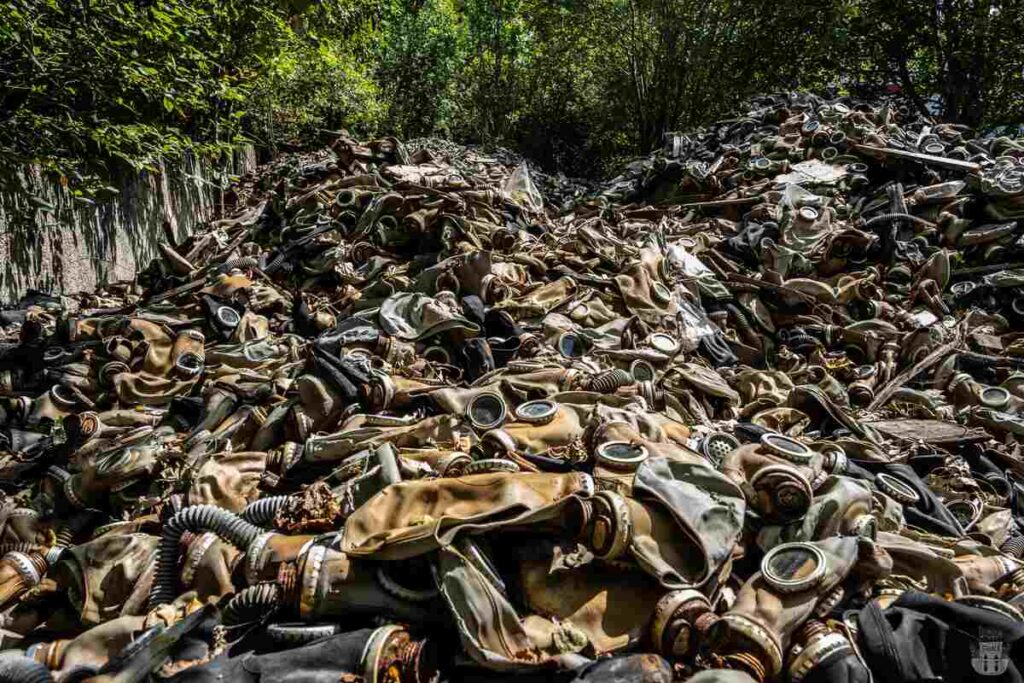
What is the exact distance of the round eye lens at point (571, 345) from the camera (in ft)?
13.0

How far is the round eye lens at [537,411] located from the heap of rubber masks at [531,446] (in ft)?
0.04

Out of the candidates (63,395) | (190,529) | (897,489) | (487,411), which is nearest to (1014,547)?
(897,489)

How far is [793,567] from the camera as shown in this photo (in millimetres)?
1842

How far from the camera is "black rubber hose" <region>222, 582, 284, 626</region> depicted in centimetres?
189

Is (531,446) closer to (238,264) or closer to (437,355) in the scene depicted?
(437,355)

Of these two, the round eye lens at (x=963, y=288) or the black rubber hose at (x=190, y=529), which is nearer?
the black rubber hose at (x=190, y=529)

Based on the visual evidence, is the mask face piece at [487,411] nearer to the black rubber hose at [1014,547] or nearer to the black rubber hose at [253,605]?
the black rubber hose at [253,605]

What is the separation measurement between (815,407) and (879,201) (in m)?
3.89

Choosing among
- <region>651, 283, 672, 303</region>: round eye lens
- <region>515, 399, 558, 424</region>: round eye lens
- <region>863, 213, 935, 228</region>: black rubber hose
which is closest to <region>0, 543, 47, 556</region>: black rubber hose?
<region>515, 399, 558, 424</region>: round eye lens

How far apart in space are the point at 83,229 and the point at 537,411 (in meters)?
5.60

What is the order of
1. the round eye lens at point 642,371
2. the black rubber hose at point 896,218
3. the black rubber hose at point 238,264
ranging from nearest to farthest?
the round eye lens at point 642,371
the black rubber hose at point 238,264
the black rubber hose at point 896,218

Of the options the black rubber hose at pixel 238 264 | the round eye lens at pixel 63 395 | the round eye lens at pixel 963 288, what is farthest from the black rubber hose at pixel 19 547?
the round eye lens at pixel 963 288

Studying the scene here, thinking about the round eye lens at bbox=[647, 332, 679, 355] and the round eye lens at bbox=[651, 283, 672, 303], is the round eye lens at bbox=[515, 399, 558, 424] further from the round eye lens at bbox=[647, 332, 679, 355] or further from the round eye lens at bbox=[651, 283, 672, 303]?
the round eye lens at bbox=[651, 283, 672, 303]

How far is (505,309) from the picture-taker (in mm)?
4340
